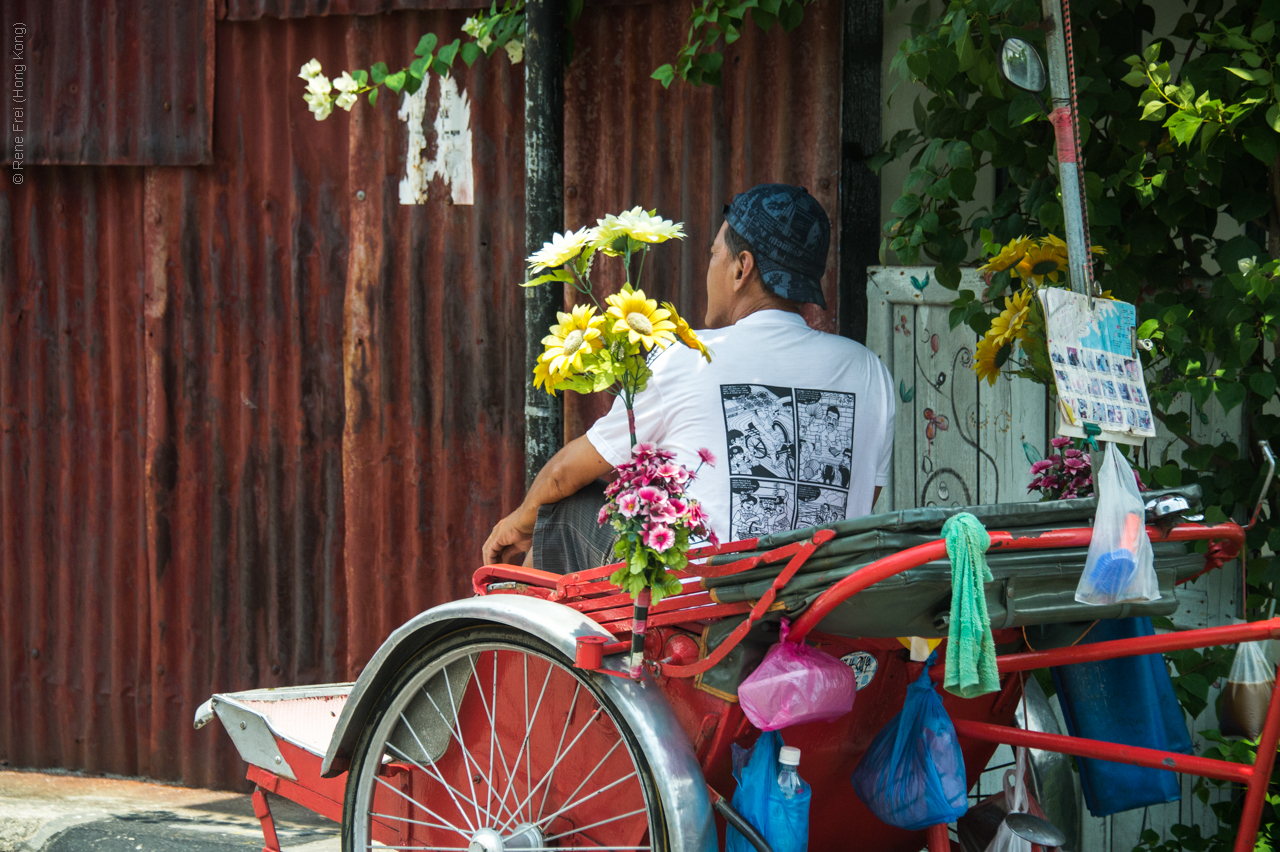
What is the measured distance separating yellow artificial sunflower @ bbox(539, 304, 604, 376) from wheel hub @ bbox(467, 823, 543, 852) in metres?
1.04

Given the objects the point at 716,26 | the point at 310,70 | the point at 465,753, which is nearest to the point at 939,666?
the point at 465,753

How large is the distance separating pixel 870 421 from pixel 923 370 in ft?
3.77

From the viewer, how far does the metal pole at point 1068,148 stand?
7.16 ft

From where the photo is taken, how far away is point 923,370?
3.82 m

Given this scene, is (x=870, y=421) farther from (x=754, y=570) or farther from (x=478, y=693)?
(x=478, y=693)

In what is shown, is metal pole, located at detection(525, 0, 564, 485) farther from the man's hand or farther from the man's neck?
the man's neck

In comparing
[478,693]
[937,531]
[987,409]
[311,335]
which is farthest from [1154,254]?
[311,335]

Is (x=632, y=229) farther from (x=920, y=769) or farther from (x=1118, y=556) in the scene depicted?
(x=920, y=769)

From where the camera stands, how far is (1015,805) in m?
2.57

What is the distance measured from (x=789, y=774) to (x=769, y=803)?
65mm

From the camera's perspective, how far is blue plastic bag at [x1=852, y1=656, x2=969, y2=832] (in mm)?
2275

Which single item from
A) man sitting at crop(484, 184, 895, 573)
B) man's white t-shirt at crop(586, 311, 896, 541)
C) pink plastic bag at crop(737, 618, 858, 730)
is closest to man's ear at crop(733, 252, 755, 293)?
man sitting at crop(484, 184, 895, 573)

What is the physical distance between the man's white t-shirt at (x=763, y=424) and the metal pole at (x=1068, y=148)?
0.62 metres

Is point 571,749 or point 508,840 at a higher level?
point 571,749
